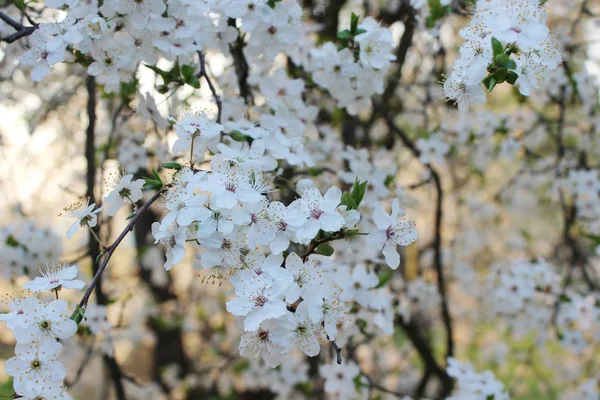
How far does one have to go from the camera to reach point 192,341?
532cm

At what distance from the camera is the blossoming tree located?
1.30 meters

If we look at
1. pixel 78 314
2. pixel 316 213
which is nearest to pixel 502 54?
pixel 316 213

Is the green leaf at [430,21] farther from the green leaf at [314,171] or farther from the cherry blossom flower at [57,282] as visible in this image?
the cherry blossom flower at [57,282]

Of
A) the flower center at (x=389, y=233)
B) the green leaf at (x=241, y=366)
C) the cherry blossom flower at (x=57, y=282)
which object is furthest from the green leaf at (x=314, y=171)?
the green leaf at (x=241, y=366)

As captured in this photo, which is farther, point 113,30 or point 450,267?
point 450,267

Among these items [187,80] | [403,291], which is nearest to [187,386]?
[403,291]

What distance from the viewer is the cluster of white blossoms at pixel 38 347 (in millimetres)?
1248

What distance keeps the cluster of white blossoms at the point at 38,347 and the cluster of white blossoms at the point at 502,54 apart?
1074mm

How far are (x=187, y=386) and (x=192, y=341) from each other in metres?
1.07

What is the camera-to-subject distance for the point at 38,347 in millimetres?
1270

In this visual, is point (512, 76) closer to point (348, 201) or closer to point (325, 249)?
point (348, 201)

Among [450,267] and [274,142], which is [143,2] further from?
[450,267]

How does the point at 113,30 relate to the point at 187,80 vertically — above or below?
above

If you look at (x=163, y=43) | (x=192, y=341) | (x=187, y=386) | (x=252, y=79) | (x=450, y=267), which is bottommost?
(x=192, y=341)
